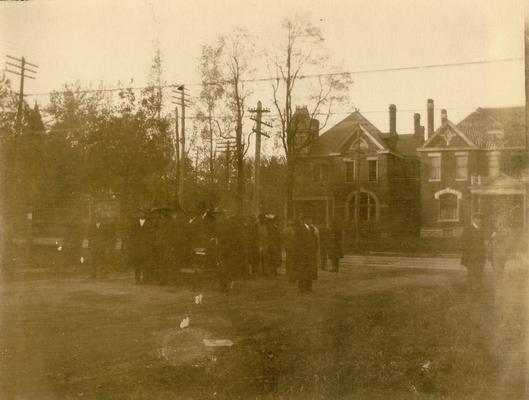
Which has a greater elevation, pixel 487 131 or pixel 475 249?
pixel 487 131

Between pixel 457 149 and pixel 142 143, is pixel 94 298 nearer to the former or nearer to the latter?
pixel 142 143

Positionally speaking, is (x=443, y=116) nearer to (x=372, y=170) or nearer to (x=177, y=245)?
(x=372, y=170)

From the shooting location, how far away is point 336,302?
40.3 feet

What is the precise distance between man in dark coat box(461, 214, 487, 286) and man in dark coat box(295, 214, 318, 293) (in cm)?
307

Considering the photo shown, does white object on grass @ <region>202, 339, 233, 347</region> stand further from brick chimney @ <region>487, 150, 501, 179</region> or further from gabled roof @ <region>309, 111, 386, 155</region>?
gabled roof @ <region>309, 111, 386, 155</region>

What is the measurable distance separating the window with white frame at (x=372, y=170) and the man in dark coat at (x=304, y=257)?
32.3 m

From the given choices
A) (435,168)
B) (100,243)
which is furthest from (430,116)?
(100,243)

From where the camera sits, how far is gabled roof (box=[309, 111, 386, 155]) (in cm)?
4522

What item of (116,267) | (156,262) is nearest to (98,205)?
(116,267)

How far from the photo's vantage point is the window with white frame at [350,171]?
45969 millimetres

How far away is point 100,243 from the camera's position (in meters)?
16.6

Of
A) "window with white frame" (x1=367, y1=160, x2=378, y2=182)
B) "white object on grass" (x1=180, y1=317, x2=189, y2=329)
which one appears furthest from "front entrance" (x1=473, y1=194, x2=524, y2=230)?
"white object on grass" (x1=180, y1=317, x2=189, y2=329)

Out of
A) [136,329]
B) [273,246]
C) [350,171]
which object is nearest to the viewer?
[136,329]

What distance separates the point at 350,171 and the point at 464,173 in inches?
314
